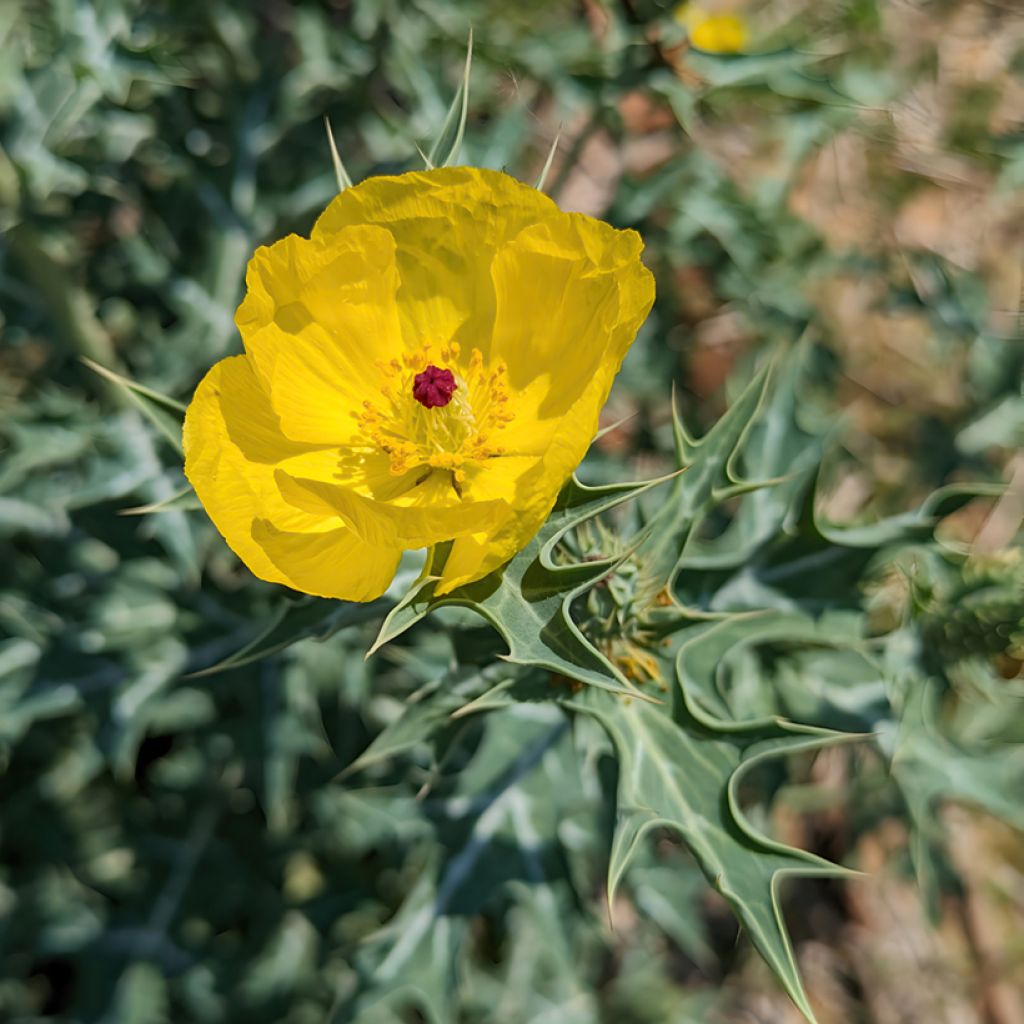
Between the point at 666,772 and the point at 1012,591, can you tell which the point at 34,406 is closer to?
the point at 666,772

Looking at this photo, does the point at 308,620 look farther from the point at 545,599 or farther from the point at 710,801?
the point at 710,801

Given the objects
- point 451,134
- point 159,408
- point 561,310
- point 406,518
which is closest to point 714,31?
point 451,134

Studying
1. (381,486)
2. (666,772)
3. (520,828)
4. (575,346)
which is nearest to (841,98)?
(575,346)

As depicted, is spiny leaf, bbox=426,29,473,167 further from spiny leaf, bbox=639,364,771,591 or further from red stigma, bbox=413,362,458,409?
spiny leaf, bbox=639,364,771,591

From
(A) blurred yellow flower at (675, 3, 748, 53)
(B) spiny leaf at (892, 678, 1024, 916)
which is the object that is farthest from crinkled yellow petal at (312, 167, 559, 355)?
(A) blurred yellow flower at (675, 3, 748, 53)

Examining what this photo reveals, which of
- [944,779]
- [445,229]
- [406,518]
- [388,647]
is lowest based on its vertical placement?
[944,779]
